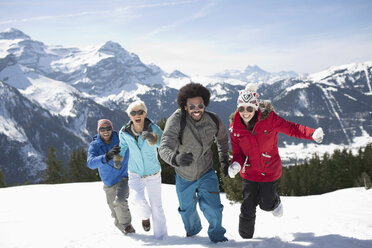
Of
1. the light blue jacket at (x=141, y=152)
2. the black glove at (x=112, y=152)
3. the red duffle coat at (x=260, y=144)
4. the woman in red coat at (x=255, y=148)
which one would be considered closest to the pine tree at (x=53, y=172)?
the black glove at (x=112, y=152)

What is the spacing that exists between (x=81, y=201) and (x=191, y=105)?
9.53 m

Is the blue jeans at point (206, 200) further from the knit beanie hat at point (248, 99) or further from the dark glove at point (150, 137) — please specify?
the knit beanie hat at point (248, 99)

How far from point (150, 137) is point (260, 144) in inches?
84.8

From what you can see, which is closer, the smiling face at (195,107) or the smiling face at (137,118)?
the smiling face at (195,107)

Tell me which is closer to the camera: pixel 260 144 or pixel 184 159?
pixel 184 159

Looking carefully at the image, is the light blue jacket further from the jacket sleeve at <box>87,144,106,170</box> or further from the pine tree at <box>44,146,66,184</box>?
the pine tree at <box>44,146,66,184</box>

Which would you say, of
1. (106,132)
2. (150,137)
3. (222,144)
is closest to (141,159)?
(150,137)

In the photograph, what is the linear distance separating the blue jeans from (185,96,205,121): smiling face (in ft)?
3.85

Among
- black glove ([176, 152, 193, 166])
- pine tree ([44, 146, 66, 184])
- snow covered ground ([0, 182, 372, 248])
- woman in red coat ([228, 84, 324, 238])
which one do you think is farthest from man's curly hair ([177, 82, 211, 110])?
pine tree ([44, 146, 66, 184])

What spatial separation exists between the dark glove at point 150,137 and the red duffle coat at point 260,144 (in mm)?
1550

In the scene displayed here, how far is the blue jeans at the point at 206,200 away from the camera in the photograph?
204 inches

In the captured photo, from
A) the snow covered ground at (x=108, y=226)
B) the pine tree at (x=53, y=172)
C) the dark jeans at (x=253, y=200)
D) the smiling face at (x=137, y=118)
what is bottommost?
the pine tree at (x=53, y=172)

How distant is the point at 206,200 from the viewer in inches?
207

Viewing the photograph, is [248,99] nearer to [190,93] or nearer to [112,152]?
[190,93]
